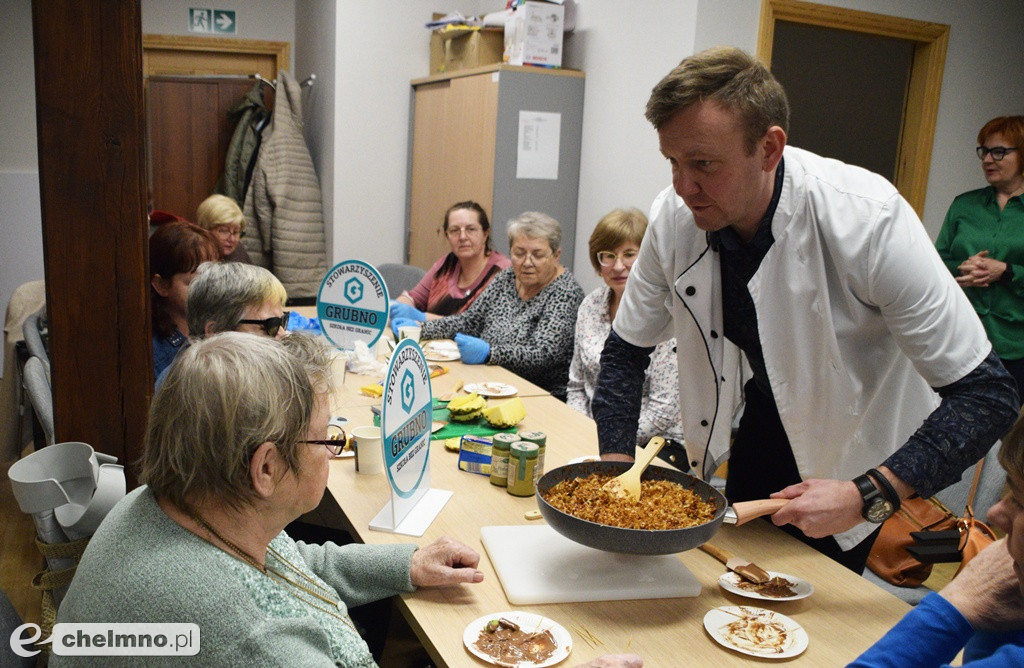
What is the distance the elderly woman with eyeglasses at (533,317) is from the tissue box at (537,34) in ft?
5.02

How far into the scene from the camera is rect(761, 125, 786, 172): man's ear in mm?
1479

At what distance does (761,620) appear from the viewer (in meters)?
1.35

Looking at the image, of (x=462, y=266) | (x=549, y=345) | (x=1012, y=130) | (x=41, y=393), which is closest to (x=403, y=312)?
(x=462, y=266)

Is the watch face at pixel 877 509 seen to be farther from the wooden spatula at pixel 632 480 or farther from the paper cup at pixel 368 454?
the paper cup at pixel 368 454

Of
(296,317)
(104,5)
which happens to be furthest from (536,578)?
(296,317)

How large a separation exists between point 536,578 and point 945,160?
3.91m

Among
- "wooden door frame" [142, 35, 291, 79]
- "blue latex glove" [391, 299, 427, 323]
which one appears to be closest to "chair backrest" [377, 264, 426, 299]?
"blue latex glove" [391, 299, 427, 323]

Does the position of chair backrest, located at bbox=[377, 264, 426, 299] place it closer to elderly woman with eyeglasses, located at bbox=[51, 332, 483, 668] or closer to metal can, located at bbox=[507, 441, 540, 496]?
metal can, located at bbox=[507, 441, 540, 496]

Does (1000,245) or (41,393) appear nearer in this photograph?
(41,393)

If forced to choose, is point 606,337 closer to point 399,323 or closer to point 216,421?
point 399,323

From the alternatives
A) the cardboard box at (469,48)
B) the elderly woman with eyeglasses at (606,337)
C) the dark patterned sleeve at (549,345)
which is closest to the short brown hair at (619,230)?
the elderly woman with eyeglasses at (606,337)

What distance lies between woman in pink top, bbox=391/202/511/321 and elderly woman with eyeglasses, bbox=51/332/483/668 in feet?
9.45

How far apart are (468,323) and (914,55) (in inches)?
105

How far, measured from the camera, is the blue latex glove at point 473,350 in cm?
323
